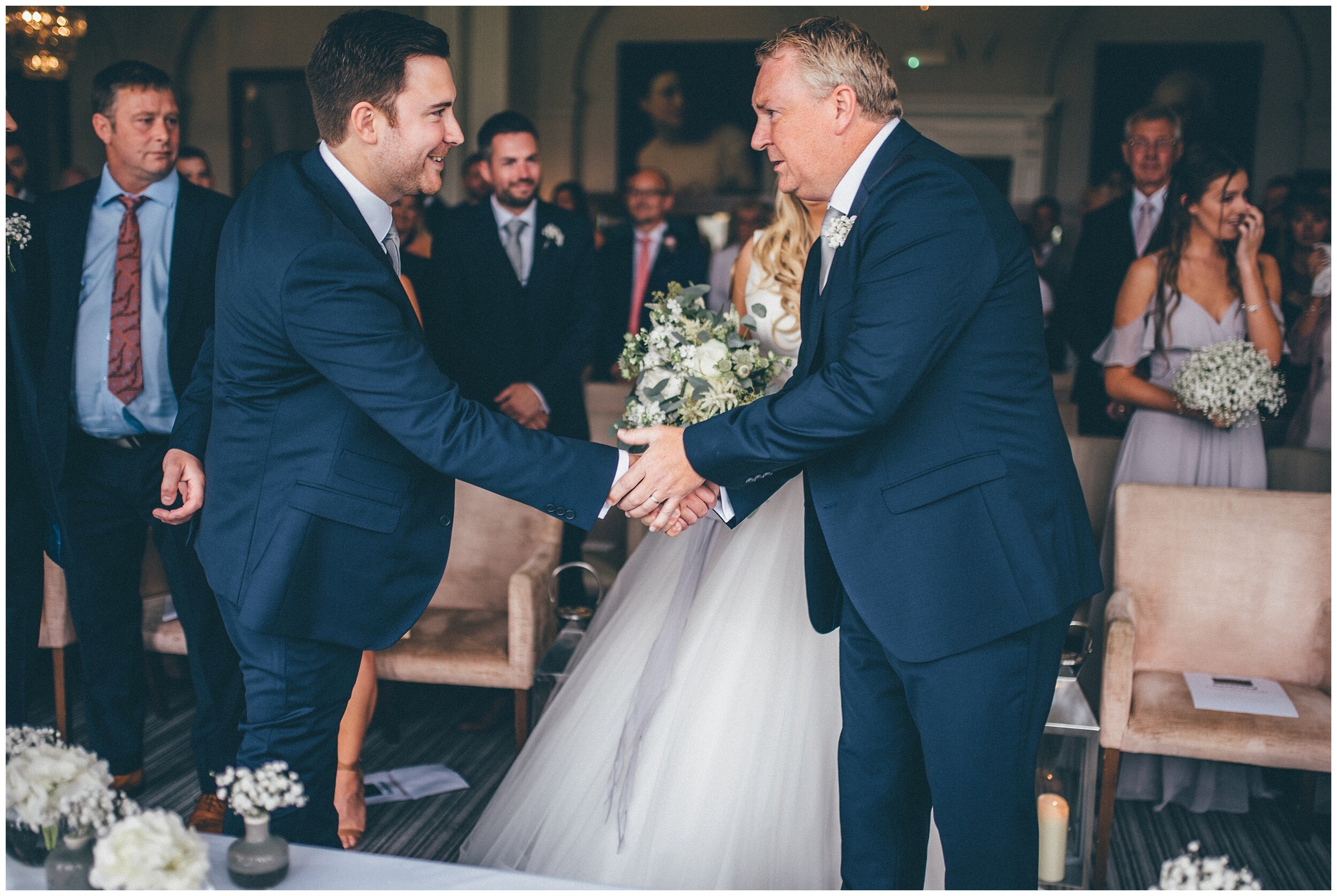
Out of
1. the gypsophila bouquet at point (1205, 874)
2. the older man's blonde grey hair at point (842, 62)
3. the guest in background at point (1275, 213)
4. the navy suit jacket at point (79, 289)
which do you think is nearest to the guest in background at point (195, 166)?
the navy suit jacket at point (79, 289)

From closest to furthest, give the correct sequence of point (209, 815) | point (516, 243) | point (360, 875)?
point (360, 875) → point (209, 815) → point (516, 243)

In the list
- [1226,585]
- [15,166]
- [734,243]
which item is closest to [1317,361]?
[1226,585]

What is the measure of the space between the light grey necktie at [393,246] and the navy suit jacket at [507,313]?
1.53 m

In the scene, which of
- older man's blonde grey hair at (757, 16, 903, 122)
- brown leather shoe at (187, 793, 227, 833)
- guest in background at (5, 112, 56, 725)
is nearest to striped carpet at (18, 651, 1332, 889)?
brown leather shoe at (187, 793, 227, 833)

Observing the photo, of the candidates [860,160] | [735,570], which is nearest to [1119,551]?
[735,570]

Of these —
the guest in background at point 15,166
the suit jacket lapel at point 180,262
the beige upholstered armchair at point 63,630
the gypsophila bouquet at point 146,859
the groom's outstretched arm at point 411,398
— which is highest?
the guest in background at point 15,166

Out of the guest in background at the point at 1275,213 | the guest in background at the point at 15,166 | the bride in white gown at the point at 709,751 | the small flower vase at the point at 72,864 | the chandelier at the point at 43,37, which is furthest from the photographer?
the chandelier at the point at 43,37

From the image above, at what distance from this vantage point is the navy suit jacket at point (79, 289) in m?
2.75

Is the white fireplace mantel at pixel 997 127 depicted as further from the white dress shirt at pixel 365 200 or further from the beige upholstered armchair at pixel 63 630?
the white dress shirt at pixel 365 200

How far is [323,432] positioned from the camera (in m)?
1.88

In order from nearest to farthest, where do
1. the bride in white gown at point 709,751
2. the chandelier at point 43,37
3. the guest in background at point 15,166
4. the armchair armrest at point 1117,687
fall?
the bride in white gown at point 709,751, the armchair armrest at point 1117,687, the guest in background at point 15,166, the chandelier at point 43,37

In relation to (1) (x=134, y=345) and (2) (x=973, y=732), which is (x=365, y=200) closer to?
(1) (x=134, y=345)

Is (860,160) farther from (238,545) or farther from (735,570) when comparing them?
(238,545)

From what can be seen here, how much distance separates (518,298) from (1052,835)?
235 cm
